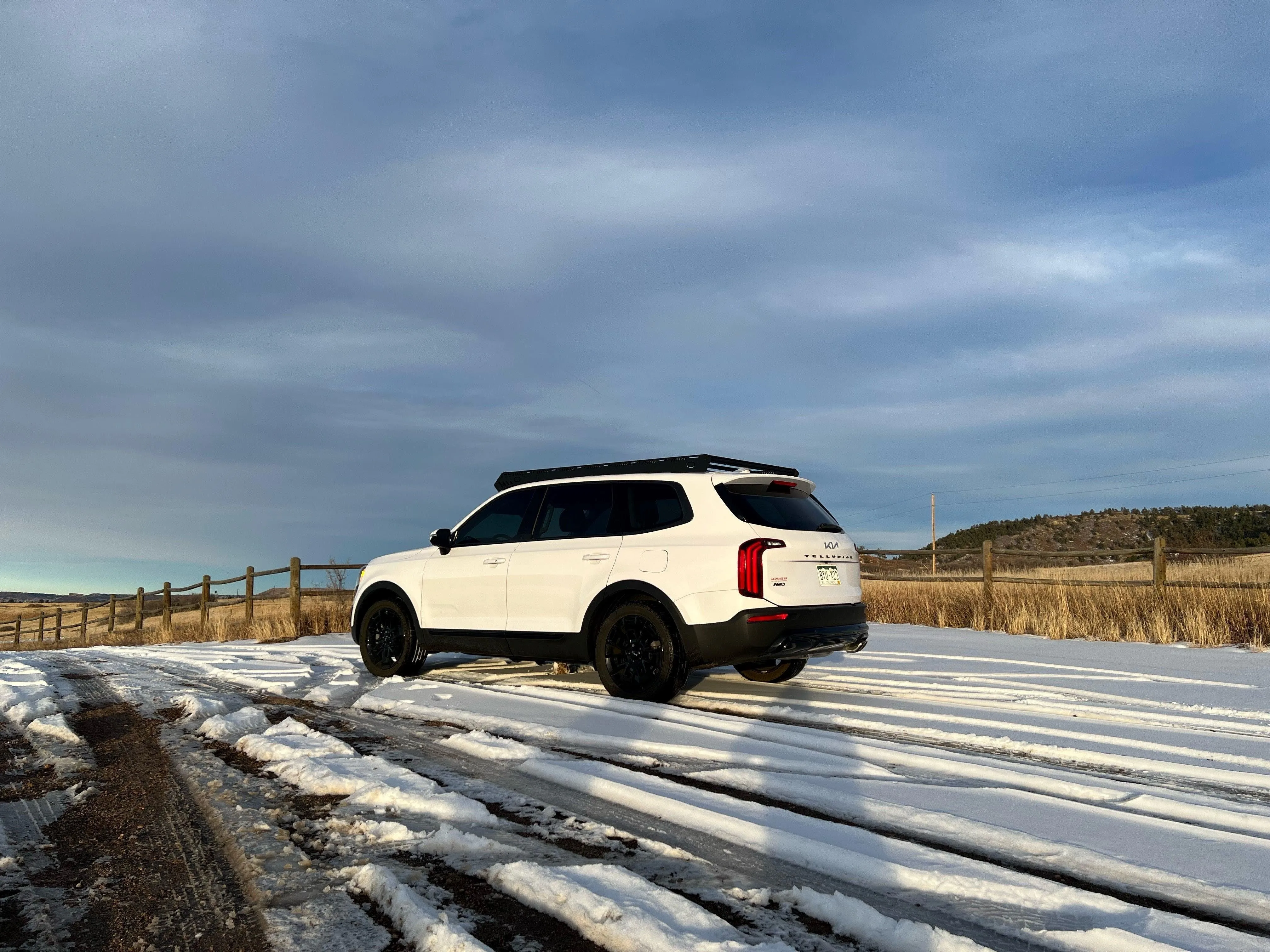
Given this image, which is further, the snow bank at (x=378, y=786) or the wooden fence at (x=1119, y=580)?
the wooden fence at (x=1119, y=580)

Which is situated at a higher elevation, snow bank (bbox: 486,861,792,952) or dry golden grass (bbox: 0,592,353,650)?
dry golden grass (bbox: 0,592,353,650)

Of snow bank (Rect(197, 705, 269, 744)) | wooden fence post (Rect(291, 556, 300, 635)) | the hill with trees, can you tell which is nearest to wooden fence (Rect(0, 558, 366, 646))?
wooden fence post (Rect(291, 556, 300, 635))

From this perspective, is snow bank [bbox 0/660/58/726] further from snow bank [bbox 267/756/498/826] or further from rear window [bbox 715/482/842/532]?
rear window [bbox 715/482/842/532]

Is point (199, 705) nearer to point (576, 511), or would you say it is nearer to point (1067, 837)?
point (576, 511)

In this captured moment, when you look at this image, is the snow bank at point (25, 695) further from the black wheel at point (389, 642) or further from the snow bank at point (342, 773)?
the black wheel at point (389, 642)

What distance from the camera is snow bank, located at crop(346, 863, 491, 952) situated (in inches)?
95.3

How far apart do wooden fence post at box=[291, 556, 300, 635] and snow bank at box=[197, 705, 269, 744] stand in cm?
1100

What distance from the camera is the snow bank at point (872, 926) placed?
7.91 ft

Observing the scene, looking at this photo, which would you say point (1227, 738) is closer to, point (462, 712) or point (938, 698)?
point (938, 698)

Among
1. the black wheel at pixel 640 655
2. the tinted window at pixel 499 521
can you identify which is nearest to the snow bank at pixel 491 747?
the black wheel at pixel 640 655

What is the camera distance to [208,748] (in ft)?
17.1

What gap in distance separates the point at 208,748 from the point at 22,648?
26510mm

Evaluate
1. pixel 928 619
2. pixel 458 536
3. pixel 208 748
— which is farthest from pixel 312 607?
pixel 208 748

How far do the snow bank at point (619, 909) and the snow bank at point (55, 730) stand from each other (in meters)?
4.01
